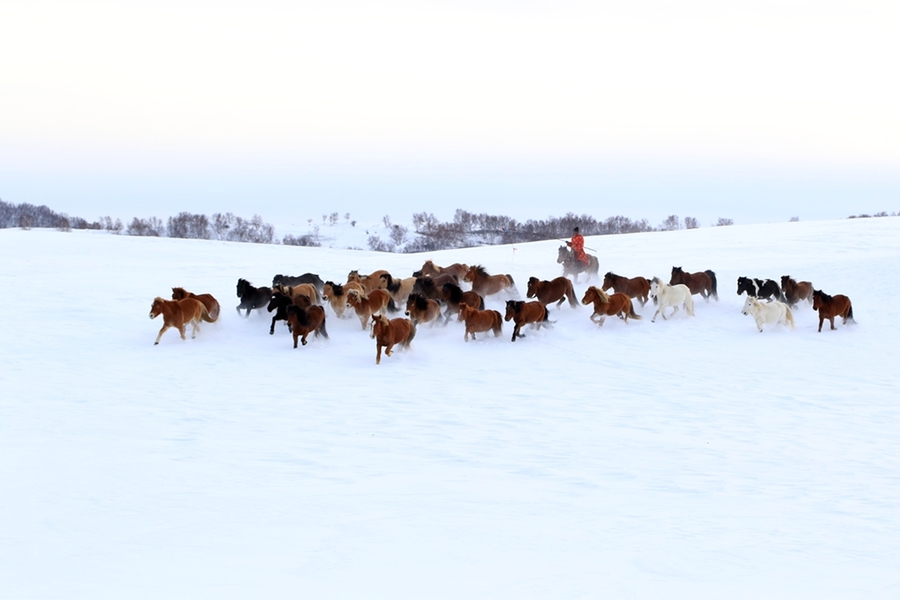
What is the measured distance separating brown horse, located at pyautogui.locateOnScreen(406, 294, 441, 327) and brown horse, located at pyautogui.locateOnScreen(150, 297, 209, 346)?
149 inches

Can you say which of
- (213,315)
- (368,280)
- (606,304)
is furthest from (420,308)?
(606,304)

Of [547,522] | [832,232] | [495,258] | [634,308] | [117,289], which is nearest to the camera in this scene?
[547,522]

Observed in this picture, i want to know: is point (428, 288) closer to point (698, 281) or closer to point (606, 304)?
point (606, 304)

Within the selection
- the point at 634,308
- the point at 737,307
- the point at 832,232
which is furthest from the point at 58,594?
the point at 832,232

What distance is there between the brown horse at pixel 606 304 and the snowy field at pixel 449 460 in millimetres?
366

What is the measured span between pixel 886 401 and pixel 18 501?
10912mm

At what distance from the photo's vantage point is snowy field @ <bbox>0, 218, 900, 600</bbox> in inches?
191

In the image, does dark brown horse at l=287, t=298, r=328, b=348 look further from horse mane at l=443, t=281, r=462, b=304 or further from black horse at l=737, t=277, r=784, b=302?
black horse at l=737, t=277, r=784, b=302

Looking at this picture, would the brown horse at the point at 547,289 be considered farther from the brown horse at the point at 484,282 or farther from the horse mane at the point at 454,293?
the horse mane at the point at 454,293

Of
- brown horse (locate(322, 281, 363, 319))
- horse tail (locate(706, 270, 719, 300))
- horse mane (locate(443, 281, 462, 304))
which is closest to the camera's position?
brown horse (locate(322, 281, 363, 319))

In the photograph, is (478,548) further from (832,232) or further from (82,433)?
(832,232)

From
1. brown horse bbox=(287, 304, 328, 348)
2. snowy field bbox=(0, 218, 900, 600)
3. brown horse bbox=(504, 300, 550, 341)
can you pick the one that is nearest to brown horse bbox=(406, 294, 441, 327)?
snowy field bbox=(0, 218, 900, 600)

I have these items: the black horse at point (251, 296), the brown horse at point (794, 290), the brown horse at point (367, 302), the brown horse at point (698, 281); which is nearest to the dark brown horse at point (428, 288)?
the brown horse at point (367, 302)

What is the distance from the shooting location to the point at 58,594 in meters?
4.38
